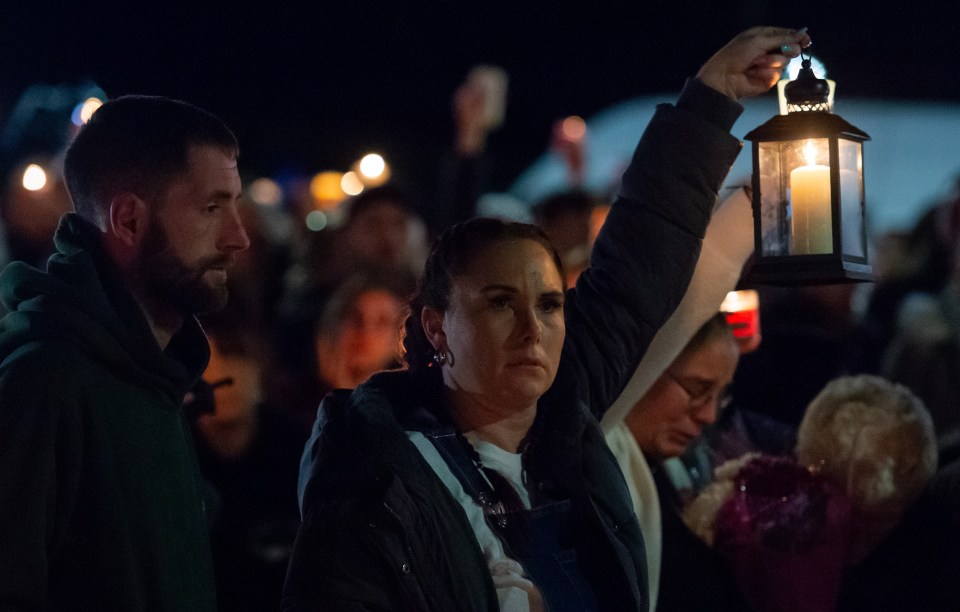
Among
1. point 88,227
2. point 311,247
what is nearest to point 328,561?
point 88,227

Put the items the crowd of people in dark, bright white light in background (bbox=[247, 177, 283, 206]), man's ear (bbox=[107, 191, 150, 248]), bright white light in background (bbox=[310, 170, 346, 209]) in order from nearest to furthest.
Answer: the crowd of people in dark
man's ear (bbox=[107, 191, 150, 248])
bright white light in background (bbox=[310, 170, 346, 209])
bright white light in background (bbox=[247, 177, 283, 206])

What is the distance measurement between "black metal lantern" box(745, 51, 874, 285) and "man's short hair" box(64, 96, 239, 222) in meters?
1.50

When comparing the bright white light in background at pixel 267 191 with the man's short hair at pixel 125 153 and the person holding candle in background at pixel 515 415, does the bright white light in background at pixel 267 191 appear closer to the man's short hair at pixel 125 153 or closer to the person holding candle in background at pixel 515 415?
the person holding candle in background at pixel 515 415

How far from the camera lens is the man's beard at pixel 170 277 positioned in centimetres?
315

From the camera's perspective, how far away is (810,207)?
139 inches

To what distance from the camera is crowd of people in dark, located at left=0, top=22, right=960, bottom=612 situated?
9.64 feet

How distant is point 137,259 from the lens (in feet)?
10.3

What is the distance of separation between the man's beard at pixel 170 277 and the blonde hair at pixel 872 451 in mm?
2244

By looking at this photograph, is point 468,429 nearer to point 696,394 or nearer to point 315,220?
point 696,394

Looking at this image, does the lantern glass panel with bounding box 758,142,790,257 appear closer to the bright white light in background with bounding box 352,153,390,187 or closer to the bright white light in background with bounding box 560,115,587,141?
the bright white light in background with bounding box 560,115,587,141

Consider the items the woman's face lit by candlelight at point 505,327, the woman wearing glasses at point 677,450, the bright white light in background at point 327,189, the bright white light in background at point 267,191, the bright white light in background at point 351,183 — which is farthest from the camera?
the bright white light in background at point 267,191

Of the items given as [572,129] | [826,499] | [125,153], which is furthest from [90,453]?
[572,129]

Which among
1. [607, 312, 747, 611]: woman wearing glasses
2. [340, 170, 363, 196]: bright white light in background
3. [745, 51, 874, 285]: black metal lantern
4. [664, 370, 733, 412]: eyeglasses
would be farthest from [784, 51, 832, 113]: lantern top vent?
[340, 170, 363, 196]: bright white light in background

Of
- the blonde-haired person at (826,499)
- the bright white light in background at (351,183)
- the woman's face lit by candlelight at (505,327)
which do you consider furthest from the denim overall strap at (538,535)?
the bright white light in background at (351,183)
